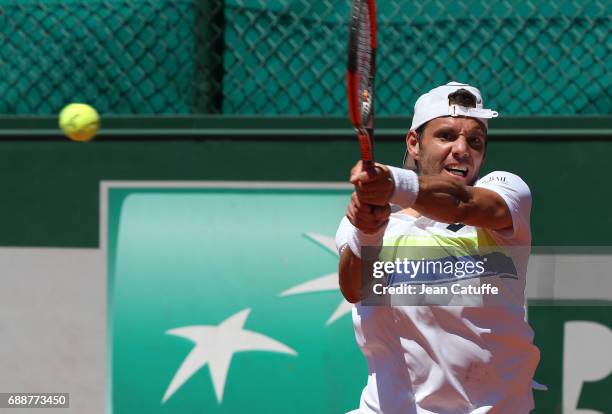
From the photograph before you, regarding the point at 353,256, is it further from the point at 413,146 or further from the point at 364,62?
the point at 364,62

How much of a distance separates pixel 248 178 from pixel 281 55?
2.00 ft

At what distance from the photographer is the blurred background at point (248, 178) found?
12.7 ft

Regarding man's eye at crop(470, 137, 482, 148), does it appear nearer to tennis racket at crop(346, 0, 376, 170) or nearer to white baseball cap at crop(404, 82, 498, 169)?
white baseball cap at crop(404, 82, 498, 169)

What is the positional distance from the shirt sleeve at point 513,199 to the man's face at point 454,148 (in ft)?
0.20

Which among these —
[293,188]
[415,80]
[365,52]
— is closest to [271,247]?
[293,188]

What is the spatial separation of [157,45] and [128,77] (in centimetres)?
19

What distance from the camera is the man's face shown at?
2.57m

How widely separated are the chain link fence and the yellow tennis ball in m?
0.29

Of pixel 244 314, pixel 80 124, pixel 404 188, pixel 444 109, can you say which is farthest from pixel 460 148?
pixel 80 124

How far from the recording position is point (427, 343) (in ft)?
8.36

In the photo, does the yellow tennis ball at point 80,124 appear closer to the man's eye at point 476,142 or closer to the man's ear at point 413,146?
the man's ear at point 413,146

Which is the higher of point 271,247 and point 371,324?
point 271,247

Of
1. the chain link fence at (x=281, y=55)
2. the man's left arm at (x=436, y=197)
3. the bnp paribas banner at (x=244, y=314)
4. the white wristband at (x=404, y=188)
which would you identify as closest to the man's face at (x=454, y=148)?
the man's left arm at (x=436, y=197)

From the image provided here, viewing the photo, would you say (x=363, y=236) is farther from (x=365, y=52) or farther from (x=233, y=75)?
(x=233, y=75)
